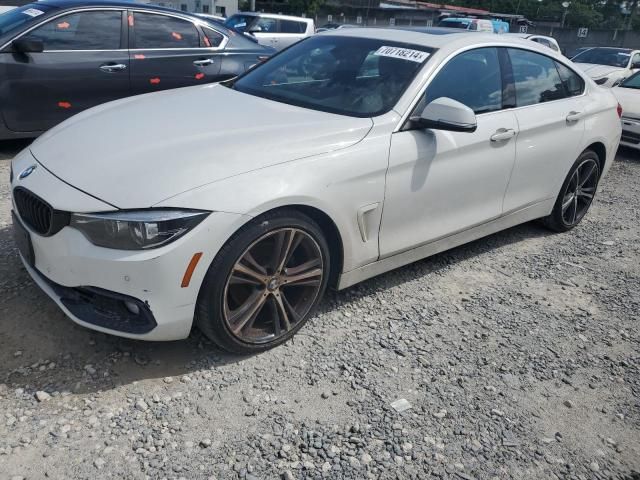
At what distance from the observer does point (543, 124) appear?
13.5 ft

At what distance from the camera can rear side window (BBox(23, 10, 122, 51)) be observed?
554 cm

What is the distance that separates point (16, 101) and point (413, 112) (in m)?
4.09

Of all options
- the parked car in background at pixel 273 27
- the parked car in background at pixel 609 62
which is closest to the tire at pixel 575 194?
the parked car in background at pixel 609 62

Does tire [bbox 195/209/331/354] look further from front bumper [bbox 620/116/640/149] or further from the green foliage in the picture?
the green foliage

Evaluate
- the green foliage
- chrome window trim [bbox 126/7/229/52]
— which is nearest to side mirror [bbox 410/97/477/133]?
chrome window trim [bbox 126/7/229/52]

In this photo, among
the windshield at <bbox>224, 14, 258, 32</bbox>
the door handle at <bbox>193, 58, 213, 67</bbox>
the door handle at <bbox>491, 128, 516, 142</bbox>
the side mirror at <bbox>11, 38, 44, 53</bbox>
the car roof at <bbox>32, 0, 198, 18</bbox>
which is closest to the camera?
the door handle at <bbox>491, 128, 516, 142</bbox>

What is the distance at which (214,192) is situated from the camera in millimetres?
2510

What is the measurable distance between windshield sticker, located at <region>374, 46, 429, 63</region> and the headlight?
1.78 m

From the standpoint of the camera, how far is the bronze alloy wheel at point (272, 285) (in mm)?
2750

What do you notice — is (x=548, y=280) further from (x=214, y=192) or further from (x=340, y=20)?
(x=340, y=20)

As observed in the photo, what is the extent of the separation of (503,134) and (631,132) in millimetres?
5666

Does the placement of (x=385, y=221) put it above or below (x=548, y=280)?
→ above

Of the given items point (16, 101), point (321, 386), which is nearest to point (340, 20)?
point (16, 101)

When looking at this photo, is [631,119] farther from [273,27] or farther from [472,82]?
[273,27]
